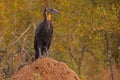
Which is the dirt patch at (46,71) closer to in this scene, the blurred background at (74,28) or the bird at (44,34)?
the bird at (44,34)

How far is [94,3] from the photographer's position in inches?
901

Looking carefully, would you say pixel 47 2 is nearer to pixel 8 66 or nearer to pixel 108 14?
pixel 108 14

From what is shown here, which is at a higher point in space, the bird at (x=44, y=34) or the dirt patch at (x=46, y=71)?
the bird at (x=44, y=34)

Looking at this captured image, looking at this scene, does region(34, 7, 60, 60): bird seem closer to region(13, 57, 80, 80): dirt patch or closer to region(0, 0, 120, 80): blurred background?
region(13, 57, 80, 80): dirt patch

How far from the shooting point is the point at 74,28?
83.3 ft

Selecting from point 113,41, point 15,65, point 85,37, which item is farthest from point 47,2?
point 15,65

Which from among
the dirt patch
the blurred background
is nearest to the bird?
the dirt patch

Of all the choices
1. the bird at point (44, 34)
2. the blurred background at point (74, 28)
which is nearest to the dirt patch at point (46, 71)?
the bird at point (44, 34)

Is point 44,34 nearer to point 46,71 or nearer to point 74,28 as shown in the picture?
point 46,71

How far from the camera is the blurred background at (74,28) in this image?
63.4ft

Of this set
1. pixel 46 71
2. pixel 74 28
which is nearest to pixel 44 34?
pixel 46 71

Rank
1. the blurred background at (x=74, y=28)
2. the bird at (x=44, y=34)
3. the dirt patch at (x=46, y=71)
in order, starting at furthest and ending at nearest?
the blurred background at (x=74, y=28), the bird at (x=44, y=34), the dirt patch at (x=46, y=71)

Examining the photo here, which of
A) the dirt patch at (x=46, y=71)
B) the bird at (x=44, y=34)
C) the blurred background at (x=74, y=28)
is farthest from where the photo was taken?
the blurred background at (x=74, y=28)

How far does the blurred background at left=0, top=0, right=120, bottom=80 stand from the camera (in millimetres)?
19312
